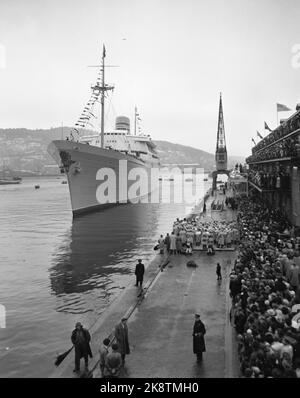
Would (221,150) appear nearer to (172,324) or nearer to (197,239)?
(197,239)

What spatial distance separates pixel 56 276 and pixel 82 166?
22102 millimetres

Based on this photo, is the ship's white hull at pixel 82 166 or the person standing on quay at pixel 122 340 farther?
the ship's white hull at pixel 82 166

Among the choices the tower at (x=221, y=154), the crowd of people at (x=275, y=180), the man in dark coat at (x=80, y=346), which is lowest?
the man in dark coat at (x=80, y=346)

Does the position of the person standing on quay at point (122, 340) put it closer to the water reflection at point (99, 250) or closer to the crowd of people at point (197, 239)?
the water reflection at point (99, 250)

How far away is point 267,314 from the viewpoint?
321 inches

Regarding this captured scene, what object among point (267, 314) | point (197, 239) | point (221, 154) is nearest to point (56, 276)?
point (197, 239)

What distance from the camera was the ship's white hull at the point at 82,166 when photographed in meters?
37.9

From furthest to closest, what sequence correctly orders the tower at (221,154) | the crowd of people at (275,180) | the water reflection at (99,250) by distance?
the tower at (221,154) → the crowd of people at (275,180) → the water reflection at (99,250)

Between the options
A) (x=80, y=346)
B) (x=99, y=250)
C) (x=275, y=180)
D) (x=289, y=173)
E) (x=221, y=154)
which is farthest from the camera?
(x=221, y=154)

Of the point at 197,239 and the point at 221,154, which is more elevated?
the point at 221,154

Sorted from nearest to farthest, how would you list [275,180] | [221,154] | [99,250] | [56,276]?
[56,276]
[99,250]
[275,180]
[221,154]

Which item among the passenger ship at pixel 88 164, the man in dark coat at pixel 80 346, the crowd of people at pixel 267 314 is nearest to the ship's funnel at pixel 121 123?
the passenger ship at pixel 88 164

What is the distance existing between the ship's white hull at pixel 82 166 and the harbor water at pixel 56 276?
144 inches

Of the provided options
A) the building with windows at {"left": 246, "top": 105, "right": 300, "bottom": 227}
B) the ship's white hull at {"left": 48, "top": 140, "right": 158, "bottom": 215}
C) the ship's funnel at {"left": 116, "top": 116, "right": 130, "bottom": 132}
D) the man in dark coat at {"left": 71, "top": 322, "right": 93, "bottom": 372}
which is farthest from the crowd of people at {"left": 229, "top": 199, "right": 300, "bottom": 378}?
the ship's funnel at {"left": 116, "top": 116, "right": 130, "bottom": 132}
